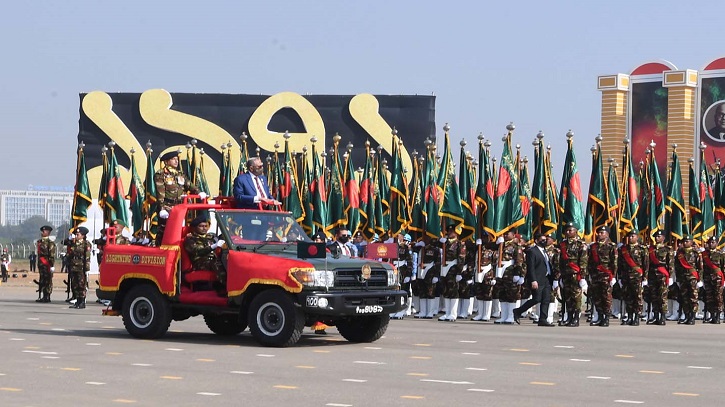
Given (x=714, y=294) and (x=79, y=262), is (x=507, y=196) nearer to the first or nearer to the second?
(x=714, y=294)

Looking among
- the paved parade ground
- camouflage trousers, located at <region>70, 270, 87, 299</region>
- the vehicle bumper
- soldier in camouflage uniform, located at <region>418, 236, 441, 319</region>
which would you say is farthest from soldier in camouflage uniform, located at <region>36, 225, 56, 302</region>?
the vehicle bumper

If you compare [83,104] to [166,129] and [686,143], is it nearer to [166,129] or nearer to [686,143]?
[166,129]

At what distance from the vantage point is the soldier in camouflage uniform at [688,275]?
25.4 meters

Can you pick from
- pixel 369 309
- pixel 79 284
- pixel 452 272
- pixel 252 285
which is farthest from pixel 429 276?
pixel 252 285

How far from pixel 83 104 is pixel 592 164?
120 ft

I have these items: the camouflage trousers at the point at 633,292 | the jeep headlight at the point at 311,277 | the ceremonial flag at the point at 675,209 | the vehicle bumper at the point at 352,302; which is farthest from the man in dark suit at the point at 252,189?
the ceremonial flag at the point at 675,209

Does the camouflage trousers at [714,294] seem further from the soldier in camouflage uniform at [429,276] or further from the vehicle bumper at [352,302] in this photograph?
the vehicle bumper at [352,302]

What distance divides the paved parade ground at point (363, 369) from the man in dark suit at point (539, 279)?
2.07 m

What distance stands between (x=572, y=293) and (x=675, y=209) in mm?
7002

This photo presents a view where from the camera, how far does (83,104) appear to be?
2357 inches

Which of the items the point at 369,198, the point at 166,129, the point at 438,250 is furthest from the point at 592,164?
the point at 166,129

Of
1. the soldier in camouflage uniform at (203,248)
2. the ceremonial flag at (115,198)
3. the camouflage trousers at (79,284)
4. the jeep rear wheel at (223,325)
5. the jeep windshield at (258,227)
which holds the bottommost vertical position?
the jeep rear wheel at (223,325)

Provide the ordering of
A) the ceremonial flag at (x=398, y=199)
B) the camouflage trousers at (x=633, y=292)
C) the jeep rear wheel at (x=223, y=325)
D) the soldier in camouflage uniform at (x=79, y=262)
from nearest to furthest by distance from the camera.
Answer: the jeep rear wheel at (x=223, y=325)
the camouflage trousers at (x=633, y=292)
the soldier in camouflage uniform at (x=79, y=262)
the ceremonial flag at (x=398, y=199)

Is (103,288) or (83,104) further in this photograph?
(83,104)
